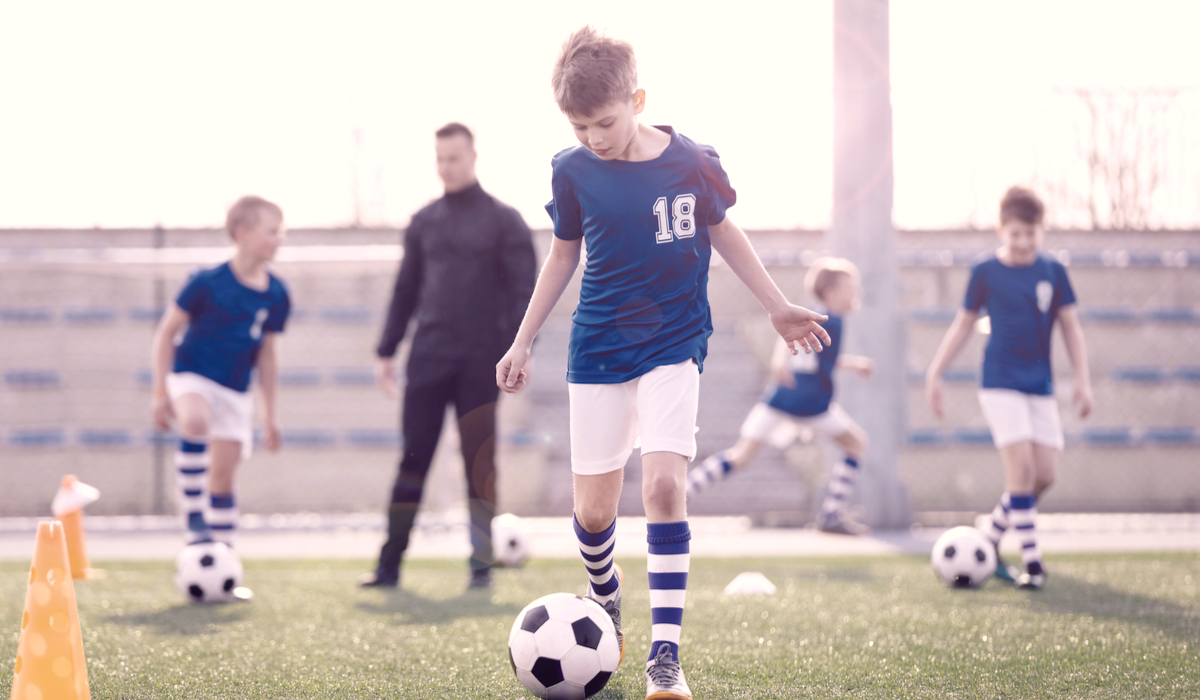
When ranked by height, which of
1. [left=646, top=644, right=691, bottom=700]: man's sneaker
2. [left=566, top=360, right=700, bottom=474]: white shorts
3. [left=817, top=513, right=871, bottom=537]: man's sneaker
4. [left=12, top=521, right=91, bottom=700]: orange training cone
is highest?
[left=566, top=360, right=700, bottom=474]: white shorts

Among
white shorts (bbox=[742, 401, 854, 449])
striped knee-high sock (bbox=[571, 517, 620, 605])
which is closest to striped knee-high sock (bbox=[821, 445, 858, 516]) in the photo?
white shorts (bbox=[742, 401, 854, 449])

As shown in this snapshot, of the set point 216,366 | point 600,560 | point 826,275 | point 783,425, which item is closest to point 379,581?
point 216,366

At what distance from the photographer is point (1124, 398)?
9250 millimetres

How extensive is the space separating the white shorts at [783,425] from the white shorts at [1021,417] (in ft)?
6.93

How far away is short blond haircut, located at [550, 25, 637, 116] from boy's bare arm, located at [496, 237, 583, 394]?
448mm

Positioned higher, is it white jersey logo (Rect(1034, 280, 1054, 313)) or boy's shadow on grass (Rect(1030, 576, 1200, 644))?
white jersey logo (Rect(1034, 280, 1054, 313))

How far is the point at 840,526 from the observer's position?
729 centimetres

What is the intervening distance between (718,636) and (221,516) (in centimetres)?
270

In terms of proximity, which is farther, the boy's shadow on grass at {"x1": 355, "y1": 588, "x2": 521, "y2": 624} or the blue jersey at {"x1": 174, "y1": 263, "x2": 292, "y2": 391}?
the blue jersey at {"x1": 174, "y1": 263, "x2": 292, "y2": 391}

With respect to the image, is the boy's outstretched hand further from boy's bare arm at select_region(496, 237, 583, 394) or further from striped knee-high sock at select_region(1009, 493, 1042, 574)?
striped knee-high sock at select_region(1009, 493, 1042, 574)

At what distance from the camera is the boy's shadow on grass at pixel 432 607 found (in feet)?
14.0

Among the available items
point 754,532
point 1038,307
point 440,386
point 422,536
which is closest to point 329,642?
point 440,386

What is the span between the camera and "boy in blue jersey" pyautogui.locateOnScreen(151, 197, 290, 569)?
16.5 ft

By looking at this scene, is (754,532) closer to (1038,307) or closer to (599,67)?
(1038,307)
